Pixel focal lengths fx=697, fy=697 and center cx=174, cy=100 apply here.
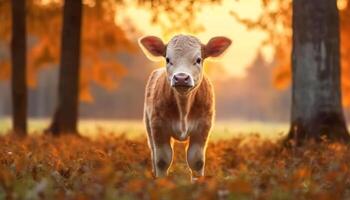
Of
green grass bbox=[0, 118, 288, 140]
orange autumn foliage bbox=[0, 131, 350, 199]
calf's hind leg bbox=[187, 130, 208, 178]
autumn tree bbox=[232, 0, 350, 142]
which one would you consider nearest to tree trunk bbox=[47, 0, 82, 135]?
green grass bbox=[0, 118, 288, 140]

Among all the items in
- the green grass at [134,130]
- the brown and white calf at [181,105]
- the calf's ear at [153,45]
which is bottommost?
the green grass at [134,130]

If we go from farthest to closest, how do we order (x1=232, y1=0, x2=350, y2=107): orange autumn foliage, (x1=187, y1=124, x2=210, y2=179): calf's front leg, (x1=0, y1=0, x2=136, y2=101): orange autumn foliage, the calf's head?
(x1=0, y1=0, x2=136, y2=101): orange autumn foliage
(x1=232, y1=0, x2=350, y2=107): orange autumn foliage
(x1=187, y1=124, x2=210, y2=179): calf's front leg
the calf's head

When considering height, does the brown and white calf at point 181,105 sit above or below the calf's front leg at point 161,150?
above

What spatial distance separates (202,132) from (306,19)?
12.4ft

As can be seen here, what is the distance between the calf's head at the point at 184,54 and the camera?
7.48 meters

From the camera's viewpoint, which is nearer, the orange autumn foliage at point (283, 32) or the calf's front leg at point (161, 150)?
the calf's front leg at point (161, 150)

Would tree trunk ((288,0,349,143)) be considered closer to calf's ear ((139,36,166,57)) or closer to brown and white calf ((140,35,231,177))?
brown and white calf ((140,35,231,177))

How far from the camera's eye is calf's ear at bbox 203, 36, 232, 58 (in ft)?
27.7

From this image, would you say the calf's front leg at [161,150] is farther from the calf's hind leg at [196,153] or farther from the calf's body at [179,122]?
the calf's hind leg at [196,153]

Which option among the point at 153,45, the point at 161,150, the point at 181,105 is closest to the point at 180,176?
the point at 161,150

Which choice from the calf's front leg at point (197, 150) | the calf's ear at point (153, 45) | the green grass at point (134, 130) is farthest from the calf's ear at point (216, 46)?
the green grass at point (134, 130)

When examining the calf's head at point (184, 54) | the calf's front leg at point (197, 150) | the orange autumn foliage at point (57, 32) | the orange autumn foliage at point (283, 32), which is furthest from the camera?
the orange autumn foliage at point (57, 32)

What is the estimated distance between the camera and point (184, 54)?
791 cm

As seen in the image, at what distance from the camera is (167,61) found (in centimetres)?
806
